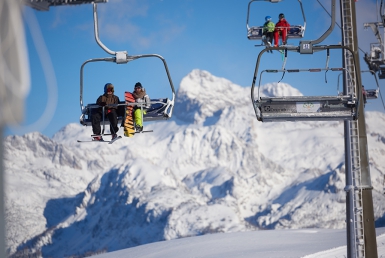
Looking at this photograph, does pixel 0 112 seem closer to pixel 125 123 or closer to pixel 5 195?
pixel 5 195

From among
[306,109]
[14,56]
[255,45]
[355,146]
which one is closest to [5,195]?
[14,56]

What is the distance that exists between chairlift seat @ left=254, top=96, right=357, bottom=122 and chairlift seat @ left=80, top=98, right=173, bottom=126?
199 cm

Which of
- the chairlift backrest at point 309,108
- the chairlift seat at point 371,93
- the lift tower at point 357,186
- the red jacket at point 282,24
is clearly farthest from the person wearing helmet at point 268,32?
the chairlift seat at point 371,93

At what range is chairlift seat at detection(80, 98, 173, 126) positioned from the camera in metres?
13.2

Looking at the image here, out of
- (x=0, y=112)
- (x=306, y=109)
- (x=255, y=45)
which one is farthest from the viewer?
(x=255, y=45)

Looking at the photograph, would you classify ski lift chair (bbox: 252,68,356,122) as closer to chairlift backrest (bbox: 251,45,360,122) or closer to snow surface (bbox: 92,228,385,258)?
chairlift backrest (bbox: 251,45,360,122)

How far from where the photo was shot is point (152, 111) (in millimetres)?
13680

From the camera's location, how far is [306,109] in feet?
38.2

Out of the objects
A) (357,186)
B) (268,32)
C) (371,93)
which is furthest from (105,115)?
(371,93)

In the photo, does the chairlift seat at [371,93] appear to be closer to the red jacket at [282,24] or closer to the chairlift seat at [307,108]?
the red jacket at [282,24]

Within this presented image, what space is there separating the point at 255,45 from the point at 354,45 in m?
4.37

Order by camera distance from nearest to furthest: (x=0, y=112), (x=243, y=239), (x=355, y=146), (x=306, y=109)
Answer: (x=0, y=112), (x=306, y=109), (x=355, y=146), (x=243, y=239)

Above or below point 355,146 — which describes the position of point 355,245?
below

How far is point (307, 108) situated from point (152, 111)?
3.20 meters
